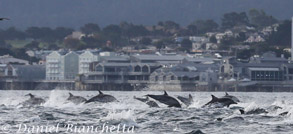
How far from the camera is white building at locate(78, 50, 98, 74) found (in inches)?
7357

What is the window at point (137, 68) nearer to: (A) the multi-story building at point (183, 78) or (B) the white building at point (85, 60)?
(A) the multi-story building at point (183, 78)

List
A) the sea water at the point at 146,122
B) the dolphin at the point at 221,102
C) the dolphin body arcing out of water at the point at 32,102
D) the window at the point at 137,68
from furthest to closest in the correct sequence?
the window at the point at 137,68 → the dolphin body arcing out of water at the point at 32,102 → the dolphin at the point at 221,102 → the sea water at the point at 146,122

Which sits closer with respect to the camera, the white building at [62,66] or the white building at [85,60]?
the white building at [85,60]

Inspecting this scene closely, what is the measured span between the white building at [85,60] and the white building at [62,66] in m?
1.79

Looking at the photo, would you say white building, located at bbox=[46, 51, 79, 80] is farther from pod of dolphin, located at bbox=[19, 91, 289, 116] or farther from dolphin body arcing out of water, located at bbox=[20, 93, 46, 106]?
pod of dolphin, located at bbox=[19, 91, 289, 116]

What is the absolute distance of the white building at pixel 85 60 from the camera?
187 metres

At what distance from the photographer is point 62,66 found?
628ft

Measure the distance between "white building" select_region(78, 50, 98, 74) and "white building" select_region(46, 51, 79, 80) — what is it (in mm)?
1788

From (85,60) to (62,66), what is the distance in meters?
4.73

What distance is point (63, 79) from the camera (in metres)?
184

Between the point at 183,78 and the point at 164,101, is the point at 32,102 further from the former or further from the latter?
the point at 183,78

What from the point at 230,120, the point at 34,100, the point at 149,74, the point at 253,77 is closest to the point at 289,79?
the point at 253,77

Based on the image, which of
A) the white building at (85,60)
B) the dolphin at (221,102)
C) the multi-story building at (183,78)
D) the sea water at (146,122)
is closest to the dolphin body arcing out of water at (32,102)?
the sea water at (146,122)

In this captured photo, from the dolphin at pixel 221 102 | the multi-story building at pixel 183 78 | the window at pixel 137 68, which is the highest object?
the window at pixel 137 68
